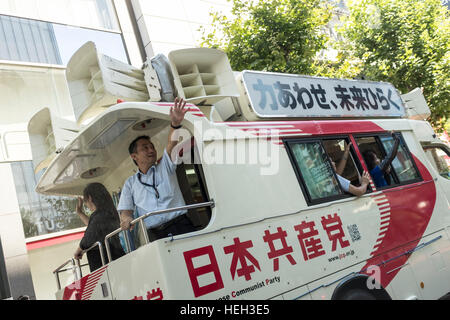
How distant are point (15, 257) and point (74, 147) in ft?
19.8

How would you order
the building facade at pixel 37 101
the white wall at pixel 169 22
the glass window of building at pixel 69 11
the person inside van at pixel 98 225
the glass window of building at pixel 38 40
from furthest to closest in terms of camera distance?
the white wall at pixel 169 22, the glass window of building at pixel 69 11, the glass window of building at pixel 38 40, the building facade at pixel 37 101, the person inside van at pixel 98 225

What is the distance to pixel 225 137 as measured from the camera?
395 centimetres

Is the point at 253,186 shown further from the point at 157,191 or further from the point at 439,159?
the point at 439,159

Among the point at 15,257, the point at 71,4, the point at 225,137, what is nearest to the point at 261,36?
the point at 71,4

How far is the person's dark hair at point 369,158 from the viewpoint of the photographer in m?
5.27

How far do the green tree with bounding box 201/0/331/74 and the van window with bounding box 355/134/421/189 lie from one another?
193 inches

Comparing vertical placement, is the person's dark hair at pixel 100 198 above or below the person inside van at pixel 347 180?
above

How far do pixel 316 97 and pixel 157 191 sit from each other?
2533 mm

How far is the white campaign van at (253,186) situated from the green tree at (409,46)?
29.8 feet

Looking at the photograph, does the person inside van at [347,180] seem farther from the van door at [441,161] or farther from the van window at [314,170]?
the van door at [441,161]

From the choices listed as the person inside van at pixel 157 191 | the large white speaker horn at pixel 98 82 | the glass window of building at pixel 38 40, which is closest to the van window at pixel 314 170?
the person inside van at pixel 157 191

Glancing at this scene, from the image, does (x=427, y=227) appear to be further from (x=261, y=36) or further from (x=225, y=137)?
(x=261, y=36)

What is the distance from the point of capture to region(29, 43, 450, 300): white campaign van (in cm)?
346

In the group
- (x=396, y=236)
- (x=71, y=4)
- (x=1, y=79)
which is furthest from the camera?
(x=71, y=4)
